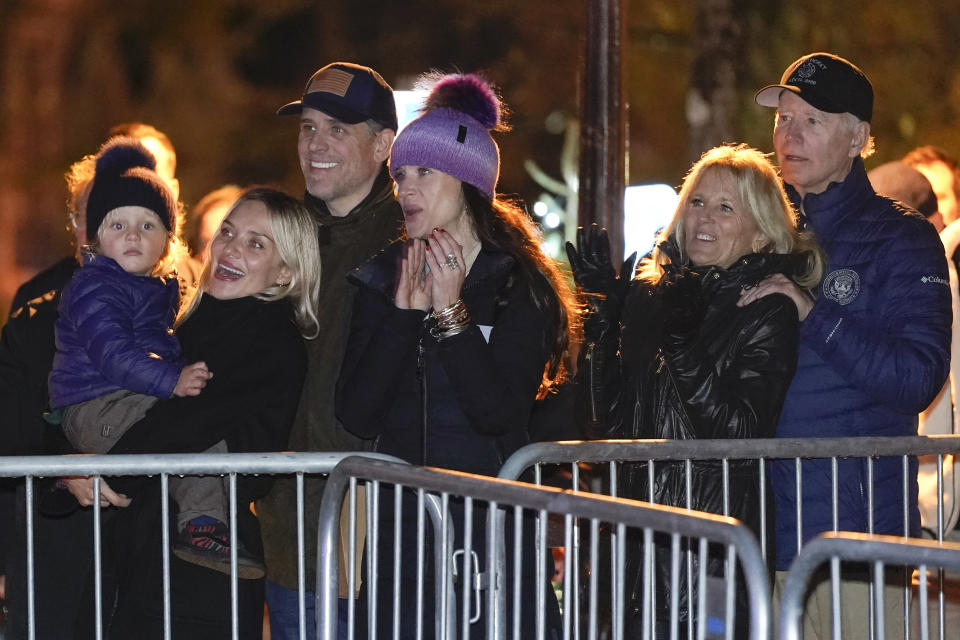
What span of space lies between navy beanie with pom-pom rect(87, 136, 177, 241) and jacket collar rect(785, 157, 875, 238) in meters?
2.31

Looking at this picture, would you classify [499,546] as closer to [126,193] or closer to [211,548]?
[211,548]

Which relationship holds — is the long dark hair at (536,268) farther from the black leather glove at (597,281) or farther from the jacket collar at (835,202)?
the jacket collar at (835,202)

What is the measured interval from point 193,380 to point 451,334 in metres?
0.93

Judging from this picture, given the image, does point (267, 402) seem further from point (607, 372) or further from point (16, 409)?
point (16, 409)

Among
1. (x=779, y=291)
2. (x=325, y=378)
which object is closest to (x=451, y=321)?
(x=325, y=378)

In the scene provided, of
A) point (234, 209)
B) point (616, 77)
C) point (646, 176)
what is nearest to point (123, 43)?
point (646, 176)

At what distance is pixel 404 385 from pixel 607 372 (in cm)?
75

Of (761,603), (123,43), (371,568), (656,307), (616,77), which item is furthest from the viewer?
(123,43)

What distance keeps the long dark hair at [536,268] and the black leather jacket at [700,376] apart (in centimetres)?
21

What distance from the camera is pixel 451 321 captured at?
14.3 feet

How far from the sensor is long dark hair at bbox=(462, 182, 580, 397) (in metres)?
4.56

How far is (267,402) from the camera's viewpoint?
473cm

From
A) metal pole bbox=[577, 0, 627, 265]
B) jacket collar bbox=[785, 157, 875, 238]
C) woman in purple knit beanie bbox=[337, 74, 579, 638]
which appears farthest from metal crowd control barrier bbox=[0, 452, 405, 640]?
metal pole bbox=[577, 0, 627, 265]

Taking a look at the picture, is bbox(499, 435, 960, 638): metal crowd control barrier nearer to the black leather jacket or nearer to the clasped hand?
the black leather jacket
